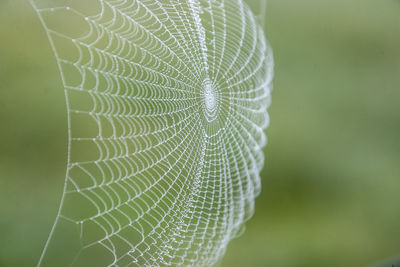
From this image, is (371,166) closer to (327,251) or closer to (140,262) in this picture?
(327,251)

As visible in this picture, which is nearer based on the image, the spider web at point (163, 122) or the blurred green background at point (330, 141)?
the spider web at point (163, 122)

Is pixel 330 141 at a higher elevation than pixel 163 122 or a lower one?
lower

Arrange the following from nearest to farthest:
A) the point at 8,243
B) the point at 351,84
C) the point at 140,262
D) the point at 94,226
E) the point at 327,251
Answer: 1. the point at 140,262
2. the point at 94,226
3. the point at 8,243
4. the point at 327,251
5. the point at 351,84

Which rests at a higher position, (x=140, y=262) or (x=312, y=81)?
(x=312, y=81)

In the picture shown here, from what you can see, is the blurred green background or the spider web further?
the blurred green background

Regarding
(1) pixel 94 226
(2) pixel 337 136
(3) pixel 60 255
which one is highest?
(2) pixel 337 136

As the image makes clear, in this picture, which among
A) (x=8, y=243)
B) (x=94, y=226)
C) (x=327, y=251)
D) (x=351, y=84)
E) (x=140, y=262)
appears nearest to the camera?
(x=140, y=262)

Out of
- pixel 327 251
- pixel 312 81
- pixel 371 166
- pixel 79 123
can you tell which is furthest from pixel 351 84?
pixel 79 123

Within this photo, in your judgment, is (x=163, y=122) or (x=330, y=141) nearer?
(x=163, y=122)
